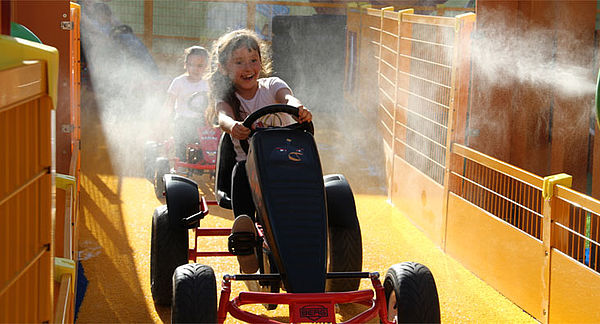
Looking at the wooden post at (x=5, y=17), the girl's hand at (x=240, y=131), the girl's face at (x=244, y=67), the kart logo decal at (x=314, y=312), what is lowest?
the kart logo decal at (x=314, y=312)

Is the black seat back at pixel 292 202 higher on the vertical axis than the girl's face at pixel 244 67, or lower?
lower

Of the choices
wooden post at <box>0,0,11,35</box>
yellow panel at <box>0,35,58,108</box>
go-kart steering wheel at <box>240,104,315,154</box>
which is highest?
wooden post at <box>0,0,11,35</box>

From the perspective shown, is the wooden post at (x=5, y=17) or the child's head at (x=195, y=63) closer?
the wooden post at (x=5, y=17)

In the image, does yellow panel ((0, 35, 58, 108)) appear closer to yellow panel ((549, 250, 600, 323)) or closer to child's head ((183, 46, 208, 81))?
yellow panel ((549, 250, 600, 323))

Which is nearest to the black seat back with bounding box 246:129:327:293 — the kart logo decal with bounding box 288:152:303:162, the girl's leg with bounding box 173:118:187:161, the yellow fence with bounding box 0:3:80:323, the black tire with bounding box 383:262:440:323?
the kart logo decal with bounding box 288:152:303:162

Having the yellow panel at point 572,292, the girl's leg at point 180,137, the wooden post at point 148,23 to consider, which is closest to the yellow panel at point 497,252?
the yellow panel at point 572,292

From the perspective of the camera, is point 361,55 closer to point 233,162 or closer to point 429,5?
point 429,5

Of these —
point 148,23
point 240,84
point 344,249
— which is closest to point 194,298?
point 344,249

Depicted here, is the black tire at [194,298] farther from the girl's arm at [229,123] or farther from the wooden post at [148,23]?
the wooden post at [148,23]

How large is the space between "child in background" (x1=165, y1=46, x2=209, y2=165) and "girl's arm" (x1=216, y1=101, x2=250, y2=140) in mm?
2900

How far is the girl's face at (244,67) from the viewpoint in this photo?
13.7ft

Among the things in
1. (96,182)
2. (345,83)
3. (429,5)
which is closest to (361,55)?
(345,83)

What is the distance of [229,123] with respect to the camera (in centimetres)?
387

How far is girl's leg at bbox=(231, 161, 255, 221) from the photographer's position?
385 cm
